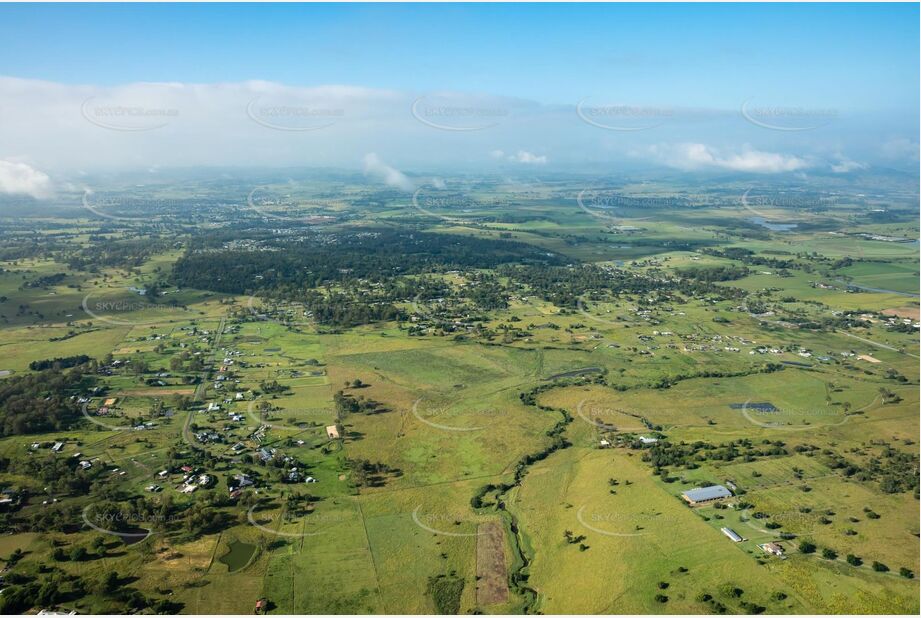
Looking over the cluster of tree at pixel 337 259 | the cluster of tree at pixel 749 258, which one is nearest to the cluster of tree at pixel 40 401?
the cluster of tree at pixel 337 259

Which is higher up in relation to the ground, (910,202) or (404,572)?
(910,202)

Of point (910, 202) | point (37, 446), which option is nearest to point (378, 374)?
A: point (37, 446)

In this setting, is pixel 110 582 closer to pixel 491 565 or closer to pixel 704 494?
pixel 491 565

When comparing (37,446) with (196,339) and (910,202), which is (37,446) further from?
(910,202)

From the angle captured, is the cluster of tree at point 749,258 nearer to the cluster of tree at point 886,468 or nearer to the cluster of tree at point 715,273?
the cluster of tree at point 715,273

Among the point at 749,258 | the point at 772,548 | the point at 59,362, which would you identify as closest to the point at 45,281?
the point at 59,362
